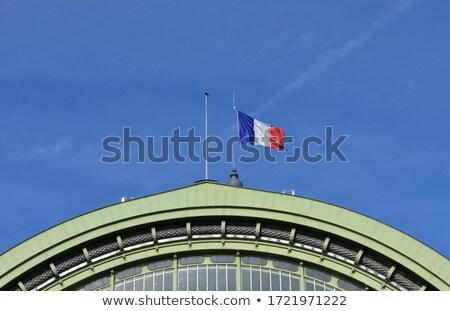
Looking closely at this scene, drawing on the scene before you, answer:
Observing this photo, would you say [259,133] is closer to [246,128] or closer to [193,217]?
[246,128]

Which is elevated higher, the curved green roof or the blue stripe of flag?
the blue stripe of flag

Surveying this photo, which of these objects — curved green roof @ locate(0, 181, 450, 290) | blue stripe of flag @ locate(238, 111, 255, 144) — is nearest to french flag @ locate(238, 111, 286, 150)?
blue stripe of flag @ locate(238, 111, 255, 144)

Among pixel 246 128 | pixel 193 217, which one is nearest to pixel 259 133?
pixel 246 128

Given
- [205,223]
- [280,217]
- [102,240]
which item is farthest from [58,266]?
[280,217]

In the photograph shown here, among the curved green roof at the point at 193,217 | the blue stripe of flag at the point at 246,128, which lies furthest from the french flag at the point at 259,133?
the curved green roof at the point at 193,217

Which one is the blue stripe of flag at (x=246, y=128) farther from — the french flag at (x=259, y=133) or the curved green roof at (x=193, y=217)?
the curved green roof at (x=193, y=217)

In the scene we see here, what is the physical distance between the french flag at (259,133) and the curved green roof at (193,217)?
5731mm

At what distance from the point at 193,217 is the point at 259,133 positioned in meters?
6.93

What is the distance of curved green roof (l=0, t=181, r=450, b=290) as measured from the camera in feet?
152

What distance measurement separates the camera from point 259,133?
172 feet

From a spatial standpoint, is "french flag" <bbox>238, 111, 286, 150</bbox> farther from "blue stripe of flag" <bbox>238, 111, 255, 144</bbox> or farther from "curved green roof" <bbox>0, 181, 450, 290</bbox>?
"curved green roof" <bbox>0, 181, 450, 290</bbox>

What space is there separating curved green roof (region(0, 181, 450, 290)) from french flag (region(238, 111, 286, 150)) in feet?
18.8
